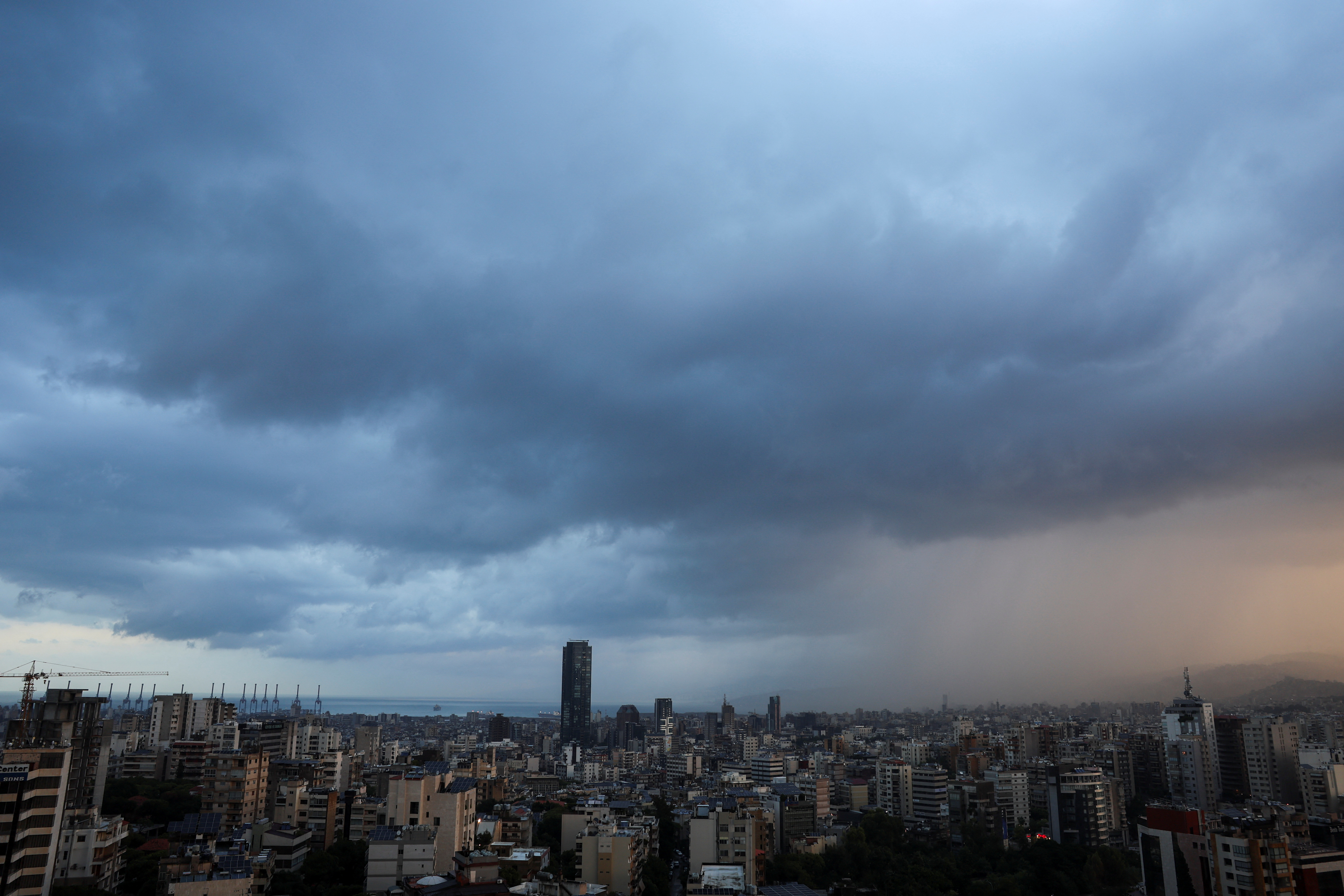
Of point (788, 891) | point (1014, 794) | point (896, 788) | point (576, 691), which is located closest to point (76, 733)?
point (788, 891)

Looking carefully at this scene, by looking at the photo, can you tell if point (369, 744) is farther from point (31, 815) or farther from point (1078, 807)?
point (1078, 807)

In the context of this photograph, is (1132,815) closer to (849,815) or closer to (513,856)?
(849,815)

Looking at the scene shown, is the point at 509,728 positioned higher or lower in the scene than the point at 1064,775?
lower

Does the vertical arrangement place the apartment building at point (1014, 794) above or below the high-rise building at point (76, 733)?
below

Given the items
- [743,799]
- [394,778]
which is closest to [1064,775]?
[743,799]

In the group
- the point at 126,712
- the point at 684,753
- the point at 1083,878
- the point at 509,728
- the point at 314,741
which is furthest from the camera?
the point at 509,728

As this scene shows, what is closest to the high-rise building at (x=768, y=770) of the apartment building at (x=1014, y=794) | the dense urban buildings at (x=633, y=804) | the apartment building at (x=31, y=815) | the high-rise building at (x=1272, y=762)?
the dense urban buildings at (x=633, y=804)

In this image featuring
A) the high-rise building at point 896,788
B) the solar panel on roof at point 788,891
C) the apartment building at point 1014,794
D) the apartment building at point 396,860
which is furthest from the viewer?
the high-rise building at point 896,788

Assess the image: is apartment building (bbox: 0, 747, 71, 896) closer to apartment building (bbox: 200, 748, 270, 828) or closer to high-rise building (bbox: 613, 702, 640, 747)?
apartment building (bbox: 200, 748, 270, 828)

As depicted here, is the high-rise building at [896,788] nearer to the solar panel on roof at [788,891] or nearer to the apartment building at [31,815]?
the solar panel on roof at [788,891]
